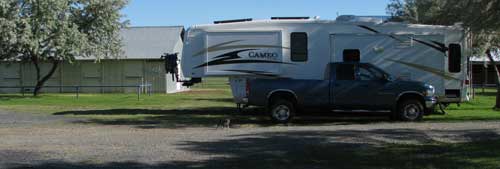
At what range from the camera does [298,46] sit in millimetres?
18844

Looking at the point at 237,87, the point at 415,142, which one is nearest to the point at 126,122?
the point at 237,87

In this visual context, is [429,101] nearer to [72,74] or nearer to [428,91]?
[428,91]

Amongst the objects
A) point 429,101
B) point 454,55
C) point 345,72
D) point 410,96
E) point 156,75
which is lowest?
point 429,101

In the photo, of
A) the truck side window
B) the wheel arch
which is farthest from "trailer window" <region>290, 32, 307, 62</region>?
the wheel arch

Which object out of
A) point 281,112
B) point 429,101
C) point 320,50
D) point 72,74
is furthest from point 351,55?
point 72,74

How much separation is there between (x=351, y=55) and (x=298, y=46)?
5.14 feet

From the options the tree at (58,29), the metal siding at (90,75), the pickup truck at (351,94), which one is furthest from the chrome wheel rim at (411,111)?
the metal siding at (90,75)

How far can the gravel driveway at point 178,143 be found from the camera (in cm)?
959

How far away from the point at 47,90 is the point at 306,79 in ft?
88.3

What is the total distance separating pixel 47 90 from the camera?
4094 centimetres

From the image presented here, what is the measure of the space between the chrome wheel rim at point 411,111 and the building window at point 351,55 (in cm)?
233

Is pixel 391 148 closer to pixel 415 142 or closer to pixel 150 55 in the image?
pixel 415 142

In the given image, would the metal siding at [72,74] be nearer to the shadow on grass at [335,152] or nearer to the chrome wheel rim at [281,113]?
the chrome wheel rim at [281,113]

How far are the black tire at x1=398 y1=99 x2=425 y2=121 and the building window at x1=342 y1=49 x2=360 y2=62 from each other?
7.20 ft
